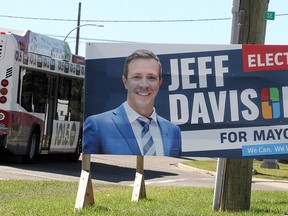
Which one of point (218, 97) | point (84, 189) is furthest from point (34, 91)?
point (218, 97)

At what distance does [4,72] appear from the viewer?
1970 cm

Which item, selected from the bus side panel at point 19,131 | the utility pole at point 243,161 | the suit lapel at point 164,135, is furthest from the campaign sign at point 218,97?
the bus side panel at point 19,131

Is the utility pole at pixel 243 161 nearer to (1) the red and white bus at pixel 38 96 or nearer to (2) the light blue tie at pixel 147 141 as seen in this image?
(2) the light blue tie at pixel 147 141

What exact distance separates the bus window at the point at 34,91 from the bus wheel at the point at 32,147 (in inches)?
28.3

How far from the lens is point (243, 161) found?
34.9 feet

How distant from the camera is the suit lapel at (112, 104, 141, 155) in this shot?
393 inches

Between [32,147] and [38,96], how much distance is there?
5.17ft

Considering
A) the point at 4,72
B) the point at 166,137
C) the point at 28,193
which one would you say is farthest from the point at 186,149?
the point at 4,72

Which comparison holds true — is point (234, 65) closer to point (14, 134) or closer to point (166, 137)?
point (166, 137)

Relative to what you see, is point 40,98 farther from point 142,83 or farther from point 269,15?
point 142,83

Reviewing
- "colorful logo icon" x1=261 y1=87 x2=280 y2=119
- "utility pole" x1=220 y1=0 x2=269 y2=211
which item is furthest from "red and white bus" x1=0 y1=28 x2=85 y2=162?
"colorful logo icon" x1=261 y1=87 x2=280 y2=119

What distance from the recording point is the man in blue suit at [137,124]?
9.94m

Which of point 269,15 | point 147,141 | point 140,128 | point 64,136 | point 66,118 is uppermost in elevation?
point 269,15

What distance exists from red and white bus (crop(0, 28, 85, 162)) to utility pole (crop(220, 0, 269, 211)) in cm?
1021
